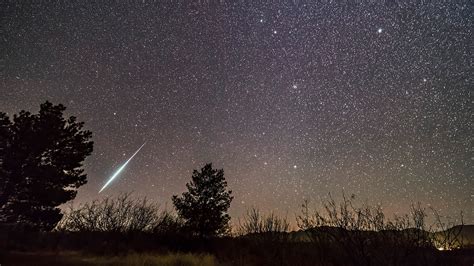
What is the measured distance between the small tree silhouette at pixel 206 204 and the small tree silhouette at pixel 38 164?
10.5 meters

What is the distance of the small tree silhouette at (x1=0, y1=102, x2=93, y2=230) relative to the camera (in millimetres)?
22344

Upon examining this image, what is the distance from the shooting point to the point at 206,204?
1307 inches

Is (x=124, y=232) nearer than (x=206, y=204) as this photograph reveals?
Yes

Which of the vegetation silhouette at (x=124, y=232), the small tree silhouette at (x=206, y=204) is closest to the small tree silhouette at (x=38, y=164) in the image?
the vegetation silhouette at (x=124, y=232)

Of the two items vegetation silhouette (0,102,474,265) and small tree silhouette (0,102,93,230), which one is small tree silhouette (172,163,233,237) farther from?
small tree silhouette (0,102,93,230)

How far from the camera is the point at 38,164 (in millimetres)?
23625

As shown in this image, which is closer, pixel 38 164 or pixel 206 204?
pixel 38 164

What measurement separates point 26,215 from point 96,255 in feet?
33.5

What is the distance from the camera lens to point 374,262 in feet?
23.8

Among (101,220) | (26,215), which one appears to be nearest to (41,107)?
(26,215)

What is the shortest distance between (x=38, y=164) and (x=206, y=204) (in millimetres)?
14851

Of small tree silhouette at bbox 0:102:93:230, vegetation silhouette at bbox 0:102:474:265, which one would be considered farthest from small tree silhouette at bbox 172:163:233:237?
A: small tree silhouette at bbox 0:102:93:230

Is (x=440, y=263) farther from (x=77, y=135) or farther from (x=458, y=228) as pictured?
(x=77, y=135)

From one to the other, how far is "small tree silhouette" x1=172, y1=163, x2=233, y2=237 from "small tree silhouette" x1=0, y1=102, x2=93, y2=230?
34.4 feet
